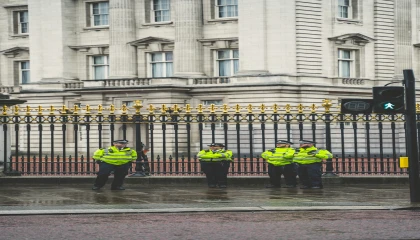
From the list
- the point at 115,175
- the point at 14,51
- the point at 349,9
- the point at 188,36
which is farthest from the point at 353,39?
the point at 115,175

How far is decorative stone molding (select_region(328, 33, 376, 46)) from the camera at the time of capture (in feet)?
221

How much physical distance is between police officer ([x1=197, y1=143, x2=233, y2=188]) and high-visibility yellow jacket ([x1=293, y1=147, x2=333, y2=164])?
6.09 ft

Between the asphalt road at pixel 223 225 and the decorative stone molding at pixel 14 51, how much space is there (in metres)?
57.1

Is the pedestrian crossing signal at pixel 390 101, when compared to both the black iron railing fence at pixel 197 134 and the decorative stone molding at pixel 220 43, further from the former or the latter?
the decorative stone molding at pixel 220 43

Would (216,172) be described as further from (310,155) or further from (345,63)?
(345,63)

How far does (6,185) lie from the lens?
28156 mm

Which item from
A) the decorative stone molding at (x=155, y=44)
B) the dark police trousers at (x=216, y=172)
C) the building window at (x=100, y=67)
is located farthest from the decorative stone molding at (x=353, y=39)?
the dark police trousers at (x=216, y=172)

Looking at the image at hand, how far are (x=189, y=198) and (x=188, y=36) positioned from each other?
4529 centimetres

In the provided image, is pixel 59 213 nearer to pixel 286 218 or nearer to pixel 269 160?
pixel 286 218

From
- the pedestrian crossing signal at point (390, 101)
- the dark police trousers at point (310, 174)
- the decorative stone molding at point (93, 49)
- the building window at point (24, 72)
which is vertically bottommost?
the dark police trousers at point (310, 174)

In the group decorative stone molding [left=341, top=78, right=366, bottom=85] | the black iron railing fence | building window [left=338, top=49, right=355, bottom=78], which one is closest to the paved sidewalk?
the black iron railing fence

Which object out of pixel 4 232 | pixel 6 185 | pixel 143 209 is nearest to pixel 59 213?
pixel 143 209

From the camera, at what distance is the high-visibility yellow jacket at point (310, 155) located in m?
26.8

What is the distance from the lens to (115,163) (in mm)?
26562
